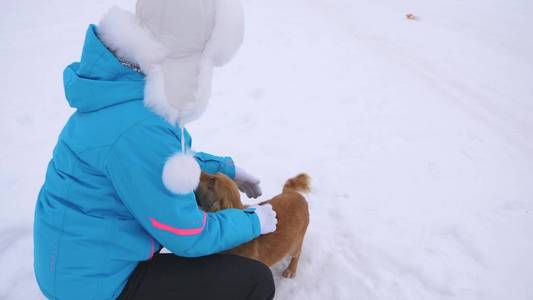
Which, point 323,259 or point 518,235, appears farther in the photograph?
point 518,235

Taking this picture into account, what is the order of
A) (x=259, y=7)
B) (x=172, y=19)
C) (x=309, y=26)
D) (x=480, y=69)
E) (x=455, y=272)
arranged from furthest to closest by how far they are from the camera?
(x=259, y=7) → (x=309, y=26) → (x=480, y=69) → (x=455, y=272) → (x=172, y=19)

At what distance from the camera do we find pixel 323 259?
100.0 inches

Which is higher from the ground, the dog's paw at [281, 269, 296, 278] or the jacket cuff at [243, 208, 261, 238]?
the jacket cuff at [243, 208, 261, 238]

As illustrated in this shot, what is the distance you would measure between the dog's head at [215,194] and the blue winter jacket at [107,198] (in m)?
0.26

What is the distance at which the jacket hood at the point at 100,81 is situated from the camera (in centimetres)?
130

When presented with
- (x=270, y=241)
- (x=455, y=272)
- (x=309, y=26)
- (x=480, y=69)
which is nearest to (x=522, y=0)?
(x=480, y=69)

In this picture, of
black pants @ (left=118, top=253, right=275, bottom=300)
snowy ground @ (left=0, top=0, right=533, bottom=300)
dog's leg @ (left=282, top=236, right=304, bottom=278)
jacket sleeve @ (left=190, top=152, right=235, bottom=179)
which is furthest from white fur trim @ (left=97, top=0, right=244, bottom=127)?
snowy ground @ (left=0, top=0, right=533, bottom=300)

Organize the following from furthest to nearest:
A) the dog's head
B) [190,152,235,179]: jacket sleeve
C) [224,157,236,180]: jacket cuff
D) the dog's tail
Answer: the dog's tail
[224,157,236,180]: jacket cuff
[190,152,235,179]: jacket sleeve
the dog's head

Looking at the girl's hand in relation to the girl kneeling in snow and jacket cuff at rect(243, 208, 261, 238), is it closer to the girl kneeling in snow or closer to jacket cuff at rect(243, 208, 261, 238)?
jacket cuff at rect(243, 208, 261, 238)

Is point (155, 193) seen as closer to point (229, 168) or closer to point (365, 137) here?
point (229, 168)

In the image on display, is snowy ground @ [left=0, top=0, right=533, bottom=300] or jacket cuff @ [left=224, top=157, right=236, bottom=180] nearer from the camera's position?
jacket cuff @ [left=224, top=157, right=236, bottom=180]

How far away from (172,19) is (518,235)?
2.97 meters

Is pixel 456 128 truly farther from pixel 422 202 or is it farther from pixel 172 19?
pixel 172 19

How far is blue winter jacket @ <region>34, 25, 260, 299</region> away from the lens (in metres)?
1.30
